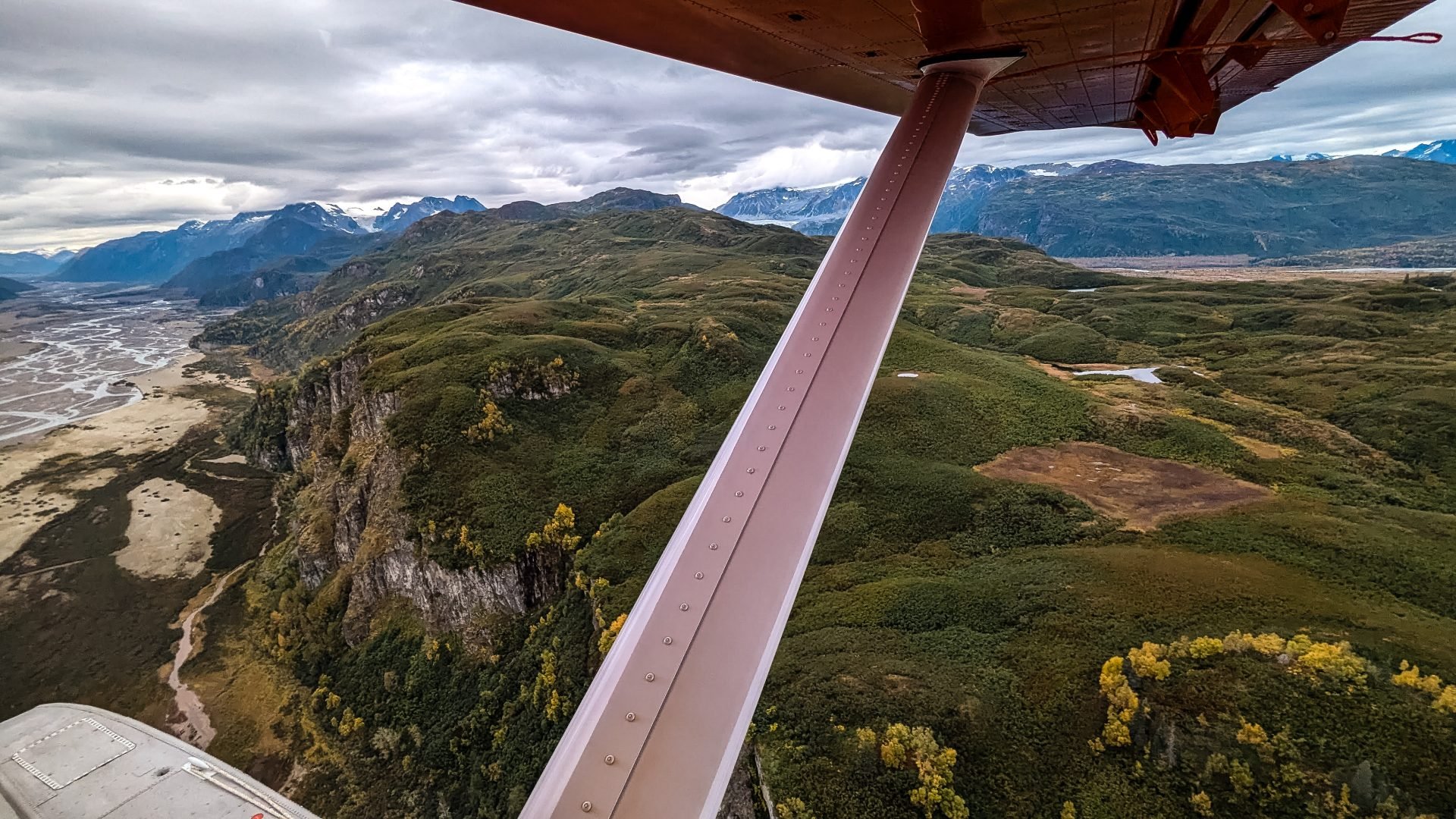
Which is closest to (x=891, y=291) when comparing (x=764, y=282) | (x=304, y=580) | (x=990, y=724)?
(x=990, y=724)

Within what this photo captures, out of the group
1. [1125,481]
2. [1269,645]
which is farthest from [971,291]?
[1269,645]

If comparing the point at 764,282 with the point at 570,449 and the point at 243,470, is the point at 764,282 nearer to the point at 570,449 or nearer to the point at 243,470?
the point at 570,449

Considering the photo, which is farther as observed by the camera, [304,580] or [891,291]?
[304,580]

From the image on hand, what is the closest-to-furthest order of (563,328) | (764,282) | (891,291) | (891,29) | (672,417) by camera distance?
(891,291)
(891,29)
(672,417)
(563,328)
(764,282)

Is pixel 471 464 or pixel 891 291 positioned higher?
pixel 891 291

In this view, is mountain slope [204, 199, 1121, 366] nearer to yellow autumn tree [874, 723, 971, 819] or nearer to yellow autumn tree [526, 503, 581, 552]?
yellow autumn tree [526, 503, 581, 552]

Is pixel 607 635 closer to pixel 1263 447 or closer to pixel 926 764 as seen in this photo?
pixel 926 764

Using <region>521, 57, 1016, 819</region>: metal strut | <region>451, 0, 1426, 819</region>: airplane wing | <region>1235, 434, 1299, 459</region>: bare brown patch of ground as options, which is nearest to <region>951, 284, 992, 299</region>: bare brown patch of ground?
<region>1235, 434, 1299, 459</region>: bare brown patch of ground
